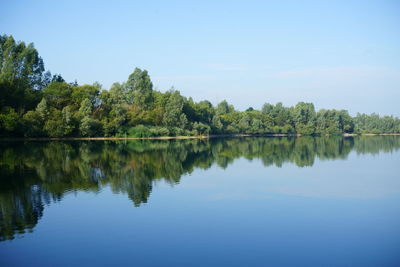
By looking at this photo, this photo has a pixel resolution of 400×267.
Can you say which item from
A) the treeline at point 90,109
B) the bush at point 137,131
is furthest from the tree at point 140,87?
the bush at point 137,131

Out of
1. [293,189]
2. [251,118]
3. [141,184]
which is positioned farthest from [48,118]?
[251,118]

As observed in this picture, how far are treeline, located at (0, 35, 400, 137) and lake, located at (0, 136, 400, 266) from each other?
3758cm

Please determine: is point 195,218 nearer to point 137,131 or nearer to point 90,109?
point 90,109

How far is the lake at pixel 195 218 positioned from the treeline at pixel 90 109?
1480 inches

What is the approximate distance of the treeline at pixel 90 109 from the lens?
58219 mm

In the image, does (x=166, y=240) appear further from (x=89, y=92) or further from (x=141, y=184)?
(x=89, y=92)

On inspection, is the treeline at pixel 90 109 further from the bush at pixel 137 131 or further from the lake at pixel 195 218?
the lake at pixel 195 218

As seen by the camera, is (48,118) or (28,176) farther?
(48,118)

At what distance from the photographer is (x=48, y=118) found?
5978 centimetres

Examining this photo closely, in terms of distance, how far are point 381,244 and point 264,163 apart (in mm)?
20669

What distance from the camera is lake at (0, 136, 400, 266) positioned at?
9.80 meters

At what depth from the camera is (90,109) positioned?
2579 inches

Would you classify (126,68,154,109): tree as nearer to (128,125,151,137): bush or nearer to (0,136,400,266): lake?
(128,125,151,137): bush

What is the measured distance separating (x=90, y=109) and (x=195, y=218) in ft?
183
